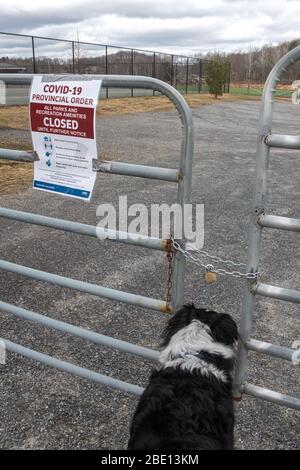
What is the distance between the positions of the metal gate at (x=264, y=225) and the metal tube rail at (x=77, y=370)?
65cm

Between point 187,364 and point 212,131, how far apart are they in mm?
14073

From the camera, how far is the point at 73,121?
2.28 metres

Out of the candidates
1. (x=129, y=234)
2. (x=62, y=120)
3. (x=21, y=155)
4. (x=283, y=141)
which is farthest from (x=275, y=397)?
(x=21, y=155)

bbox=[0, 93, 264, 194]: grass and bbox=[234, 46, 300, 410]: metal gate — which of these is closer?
bbox=[234, 46, 300, 410]: metal gate

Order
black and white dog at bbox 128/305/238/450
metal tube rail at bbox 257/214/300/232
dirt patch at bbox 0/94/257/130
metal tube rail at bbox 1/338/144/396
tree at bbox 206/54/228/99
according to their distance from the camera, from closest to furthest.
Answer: black and white dog at bbox 128/305/238/450, metal tube rail at bbox 257/214/300/232, metal tube rail at bbox 1/338/144/396, dirt patch at bbox 0/94/257/130, tree at bbox 206/54/228/99

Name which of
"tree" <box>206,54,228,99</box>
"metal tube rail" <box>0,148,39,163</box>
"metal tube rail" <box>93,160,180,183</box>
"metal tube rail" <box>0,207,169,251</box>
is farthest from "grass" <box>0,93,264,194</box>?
"metal tube rail" <box>93,160,180,183</box>

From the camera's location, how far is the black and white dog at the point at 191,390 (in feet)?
5.87

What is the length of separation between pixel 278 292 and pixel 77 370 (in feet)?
4.58

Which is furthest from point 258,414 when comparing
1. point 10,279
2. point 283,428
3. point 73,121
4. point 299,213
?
point 299,213

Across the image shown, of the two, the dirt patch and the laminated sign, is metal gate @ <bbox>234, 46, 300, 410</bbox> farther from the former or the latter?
the dirt patch

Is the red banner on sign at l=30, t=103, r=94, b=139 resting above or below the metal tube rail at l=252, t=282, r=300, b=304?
above

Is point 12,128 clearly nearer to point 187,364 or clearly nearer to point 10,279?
point 10,279

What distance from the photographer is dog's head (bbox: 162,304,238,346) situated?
2.11 metres

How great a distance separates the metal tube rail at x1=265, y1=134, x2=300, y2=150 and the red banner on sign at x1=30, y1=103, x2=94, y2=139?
0.89m
